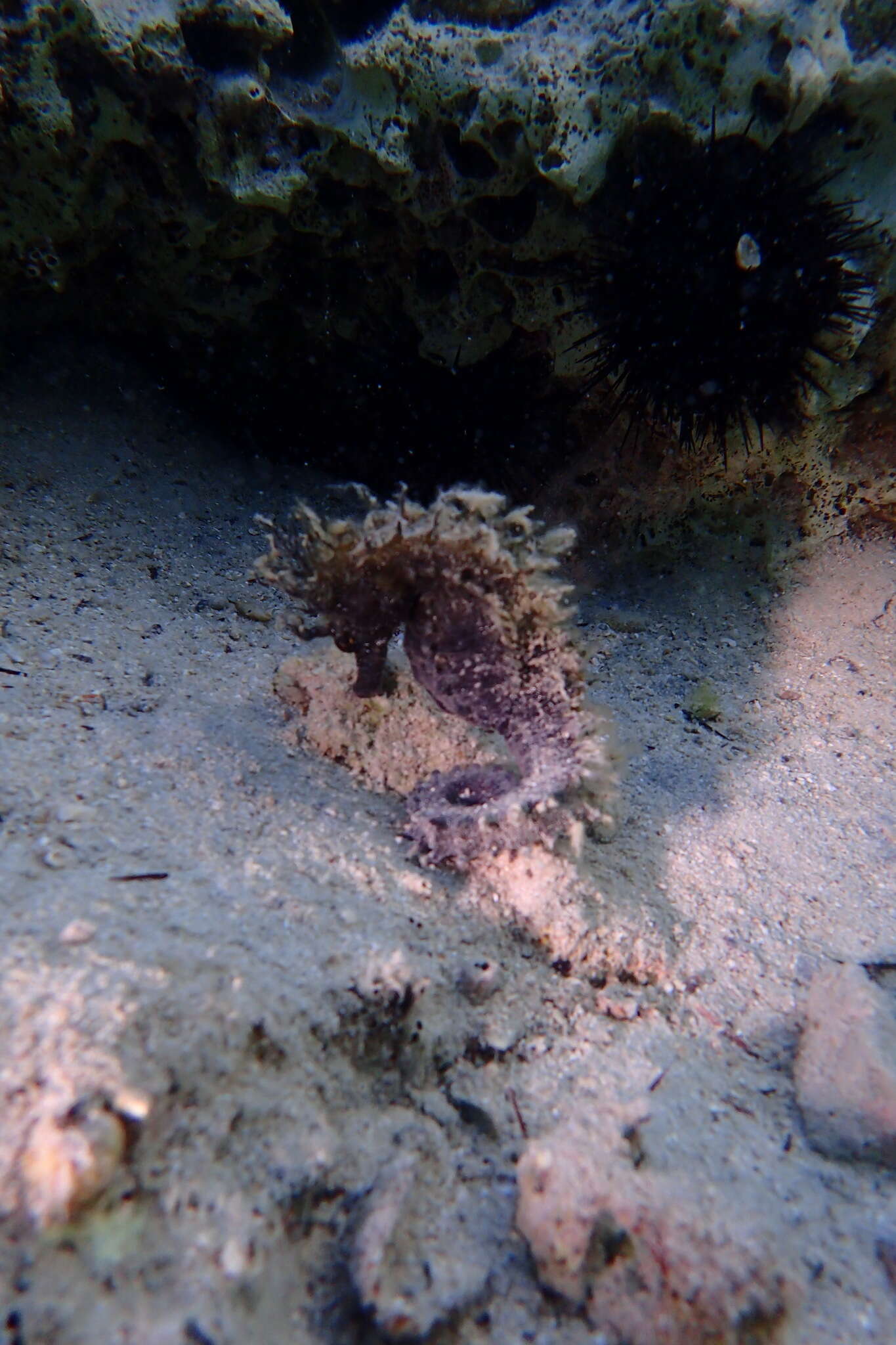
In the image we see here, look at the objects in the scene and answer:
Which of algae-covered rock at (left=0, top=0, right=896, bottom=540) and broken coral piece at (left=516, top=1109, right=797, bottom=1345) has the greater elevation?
algae-covered rock at (left=0, top=0, right=896, bottom=540)

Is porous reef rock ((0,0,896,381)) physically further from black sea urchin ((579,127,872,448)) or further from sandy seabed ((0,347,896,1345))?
sandy seabed ((0,347,896,1345))

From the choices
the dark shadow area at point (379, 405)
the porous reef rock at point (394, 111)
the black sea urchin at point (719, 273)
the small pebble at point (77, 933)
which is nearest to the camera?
the small pebble at point (77, 933)

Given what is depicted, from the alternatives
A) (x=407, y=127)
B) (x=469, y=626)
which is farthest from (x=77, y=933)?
(x=407, y=127)

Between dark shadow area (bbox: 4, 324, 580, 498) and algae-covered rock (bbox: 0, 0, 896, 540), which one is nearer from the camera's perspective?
algae-covered rock (bbox: 0, 0, 896, 540)

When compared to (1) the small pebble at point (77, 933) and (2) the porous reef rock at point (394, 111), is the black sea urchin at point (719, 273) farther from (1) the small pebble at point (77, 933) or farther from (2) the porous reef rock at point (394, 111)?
(1) the small pebble at point (77, 933)

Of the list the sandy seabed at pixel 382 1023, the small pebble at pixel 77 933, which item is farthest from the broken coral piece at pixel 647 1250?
the small pebble at pixel 77 933

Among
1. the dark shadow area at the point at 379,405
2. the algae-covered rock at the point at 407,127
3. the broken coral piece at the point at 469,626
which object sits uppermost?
the algae-covered rock at the point at 407,127

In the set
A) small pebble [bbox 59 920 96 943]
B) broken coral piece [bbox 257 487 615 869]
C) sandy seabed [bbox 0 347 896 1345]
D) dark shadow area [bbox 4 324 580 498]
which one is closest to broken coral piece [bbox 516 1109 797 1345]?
sandy seabed [bbox 0 347 896 1345]

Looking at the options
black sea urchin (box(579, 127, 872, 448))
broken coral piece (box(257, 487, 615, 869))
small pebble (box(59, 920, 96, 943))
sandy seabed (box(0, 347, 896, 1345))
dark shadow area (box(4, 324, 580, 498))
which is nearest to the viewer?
sandy seabed (box(0, 347, 896, 1345))
